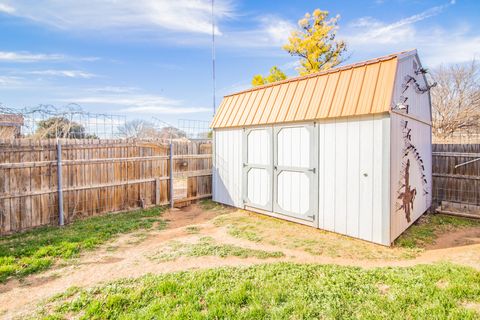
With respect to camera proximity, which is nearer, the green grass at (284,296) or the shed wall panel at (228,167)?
the green grass at (284,296)

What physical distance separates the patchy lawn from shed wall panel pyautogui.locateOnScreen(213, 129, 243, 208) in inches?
43.9

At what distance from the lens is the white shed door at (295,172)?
5.50 meters

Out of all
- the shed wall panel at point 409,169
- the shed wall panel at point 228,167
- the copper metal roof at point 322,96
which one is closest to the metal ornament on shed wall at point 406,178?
the shed wall panel at point 409,169

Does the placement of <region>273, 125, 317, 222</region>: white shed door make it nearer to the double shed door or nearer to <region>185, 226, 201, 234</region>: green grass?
the double shed door

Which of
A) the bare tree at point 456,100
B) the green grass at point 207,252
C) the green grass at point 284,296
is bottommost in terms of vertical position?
the green grass at point 207,252

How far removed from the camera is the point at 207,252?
4.11 metres

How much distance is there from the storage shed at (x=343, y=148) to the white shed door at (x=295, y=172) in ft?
0.07

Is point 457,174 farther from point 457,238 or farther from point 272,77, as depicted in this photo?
point 272,77

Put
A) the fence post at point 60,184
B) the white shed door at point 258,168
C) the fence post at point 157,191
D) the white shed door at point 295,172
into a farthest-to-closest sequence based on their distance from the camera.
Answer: the fence post at point 157,191 → the white shed door at point 258,168 → the fence post at point 60,184 → the white shed door at point 295,172

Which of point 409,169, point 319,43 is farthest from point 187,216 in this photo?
point 319,43

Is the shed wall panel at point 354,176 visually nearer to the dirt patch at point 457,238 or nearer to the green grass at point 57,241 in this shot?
the dirt patch at point 457,238

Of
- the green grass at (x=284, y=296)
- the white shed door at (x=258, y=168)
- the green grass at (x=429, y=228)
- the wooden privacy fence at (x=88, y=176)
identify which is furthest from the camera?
the white shed door at (x=258, y=168)

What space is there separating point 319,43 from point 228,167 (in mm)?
12462

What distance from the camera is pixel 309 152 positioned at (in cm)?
553
